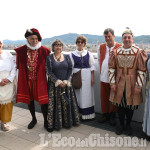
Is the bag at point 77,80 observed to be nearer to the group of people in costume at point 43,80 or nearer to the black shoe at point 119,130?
Answer: the group of people in costume at point 43,80

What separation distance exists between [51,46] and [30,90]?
79 cm

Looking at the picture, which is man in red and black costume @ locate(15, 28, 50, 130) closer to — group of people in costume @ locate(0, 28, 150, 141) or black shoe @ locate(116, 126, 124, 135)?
group of people in costume @ locate(0, 28, 150, 141)

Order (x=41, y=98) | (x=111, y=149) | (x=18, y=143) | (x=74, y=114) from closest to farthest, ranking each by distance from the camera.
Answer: (x=111, y=149) → (x=18, y=143) → (x=41, y=98) → (x=74, y=114)

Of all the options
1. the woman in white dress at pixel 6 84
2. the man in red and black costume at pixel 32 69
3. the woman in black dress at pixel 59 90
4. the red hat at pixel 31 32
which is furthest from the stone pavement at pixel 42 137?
the red hat at pixel 31 32

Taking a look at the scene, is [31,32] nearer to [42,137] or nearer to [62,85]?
[62,85]

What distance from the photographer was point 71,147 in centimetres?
237

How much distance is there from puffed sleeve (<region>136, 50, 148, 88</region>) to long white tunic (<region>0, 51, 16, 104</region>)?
1896mm

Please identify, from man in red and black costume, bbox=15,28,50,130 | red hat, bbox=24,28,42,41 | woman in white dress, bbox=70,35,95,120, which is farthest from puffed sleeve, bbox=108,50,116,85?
red hat, bbox=24,28,42,41

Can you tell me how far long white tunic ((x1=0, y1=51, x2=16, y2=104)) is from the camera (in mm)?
2639

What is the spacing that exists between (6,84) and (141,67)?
203cm

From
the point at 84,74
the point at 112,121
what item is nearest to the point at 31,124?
the point at 84,74

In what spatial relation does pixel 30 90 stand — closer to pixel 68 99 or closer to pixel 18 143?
pixel 68 99

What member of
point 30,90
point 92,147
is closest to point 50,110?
point 30,90

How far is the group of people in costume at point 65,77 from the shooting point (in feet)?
7.88
